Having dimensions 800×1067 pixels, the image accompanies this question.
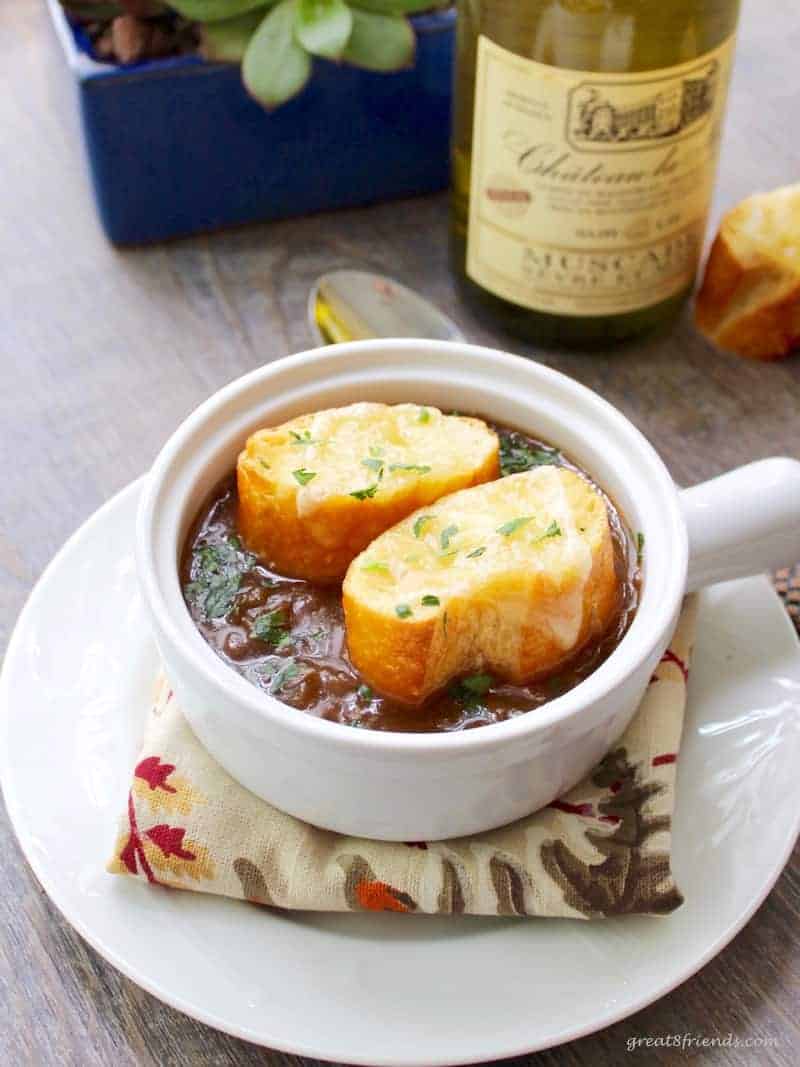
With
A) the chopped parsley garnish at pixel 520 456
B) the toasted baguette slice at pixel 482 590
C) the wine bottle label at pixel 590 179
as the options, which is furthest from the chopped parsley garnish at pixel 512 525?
the wine bottle label at pixel 590 179

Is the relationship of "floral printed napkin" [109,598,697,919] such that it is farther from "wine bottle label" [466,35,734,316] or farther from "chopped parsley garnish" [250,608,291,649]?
"wine bottle label" [466,35,734,316]

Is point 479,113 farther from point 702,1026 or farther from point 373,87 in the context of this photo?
point 702,1026

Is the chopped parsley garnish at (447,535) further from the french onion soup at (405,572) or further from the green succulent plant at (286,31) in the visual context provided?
the green succulent plant at (286,31)

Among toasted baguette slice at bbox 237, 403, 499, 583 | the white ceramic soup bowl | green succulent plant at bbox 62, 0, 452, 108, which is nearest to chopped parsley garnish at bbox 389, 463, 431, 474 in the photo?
toasted baguette slice at bbox 237, 403, 499, 583

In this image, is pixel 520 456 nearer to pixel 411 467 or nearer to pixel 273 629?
pixel 411 467

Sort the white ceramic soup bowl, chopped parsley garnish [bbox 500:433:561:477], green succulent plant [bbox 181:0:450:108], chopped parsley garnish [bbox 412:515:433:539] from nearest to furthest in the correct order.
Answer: the white ceramic soup bowl, chopped parsley garnish [bbox 412:515:433:539], chopped parsley garnish [bbox 500:433:561:477], green succulent plant [bbox 181:0:450:108]

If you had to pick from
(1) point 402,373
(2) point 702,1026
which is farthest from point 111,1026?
(1) point 402,373

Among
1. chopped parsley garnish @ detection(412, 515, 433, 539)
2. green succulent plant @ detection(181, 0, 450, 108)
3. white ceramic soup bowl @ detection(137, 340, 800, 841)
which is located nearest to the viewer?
white ceramic soup bowl @ detection(137, 340, 800, 841)
